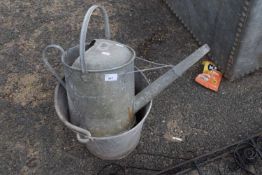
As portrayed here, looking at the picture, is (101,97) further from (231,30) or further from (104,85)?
(231,30)

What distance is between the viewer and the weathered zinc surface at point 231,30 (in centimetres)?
237

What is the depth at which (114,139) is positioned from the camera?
77.3 inches

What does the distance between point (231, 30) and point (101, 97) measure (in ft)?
4.37


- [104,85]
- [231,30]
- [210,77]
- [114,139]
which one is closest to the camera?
[104,85]

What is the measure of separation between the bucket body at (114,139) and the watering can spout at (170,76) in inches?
2.6

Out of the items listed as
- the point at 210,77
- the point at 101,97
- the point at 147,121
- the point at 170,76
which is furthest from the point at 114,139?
the point at 210,77

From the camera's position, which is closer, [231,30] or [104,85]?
[104,85]

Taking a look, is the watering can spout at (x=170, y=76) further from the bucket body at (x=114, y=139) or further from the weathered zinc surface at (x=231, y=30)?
the weathered zinc surface at (x=231, y=30)

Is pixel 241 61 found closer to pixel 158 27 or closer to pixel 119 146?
pixel 158 27

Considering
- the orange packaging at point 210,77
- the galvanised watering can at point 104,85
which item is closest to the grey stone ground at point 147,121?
the orange packaging at point 210,77

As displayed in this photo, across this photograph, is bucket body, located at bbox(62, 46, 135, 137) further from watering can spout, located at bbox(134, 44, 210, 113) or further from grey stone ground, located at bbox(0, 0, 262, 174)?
grey stone ground, located at bbox(0, 0, 262, 174)

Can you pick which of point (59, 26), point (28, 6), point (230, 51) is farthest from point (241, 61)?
point (28, 6)

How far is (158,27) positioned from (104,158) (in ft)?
5.89

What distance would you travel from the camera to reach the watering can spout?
2.05 meters
